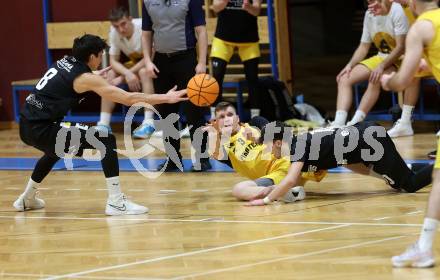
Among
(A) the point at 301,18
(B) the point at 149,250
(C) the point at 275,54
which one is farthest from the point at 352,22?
(B) the point at 149,250

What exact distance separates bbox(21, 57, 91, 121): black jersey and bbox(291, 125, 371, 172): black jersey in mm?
1897

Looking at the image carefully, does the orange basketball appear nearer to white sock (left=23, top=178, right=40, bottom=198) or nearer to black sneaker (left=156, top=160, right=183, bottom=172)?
black sneaker (left=156, top=160, right=183, bottom=172)

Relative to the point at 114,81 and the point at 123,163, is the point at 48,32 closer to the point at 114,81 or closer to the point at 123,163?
the point at 114,81

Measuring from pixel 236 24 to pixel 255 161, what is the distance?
12.6 ft

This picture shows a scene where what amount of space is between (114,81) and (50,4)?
2245 mm

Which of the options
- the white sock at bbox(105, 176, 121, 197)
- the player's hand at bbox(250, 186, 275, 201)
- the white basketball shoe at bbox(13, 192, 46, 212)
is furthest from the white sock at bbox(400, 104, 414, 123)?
the white basketball shoe at bbox(13, 192, 46, 212)

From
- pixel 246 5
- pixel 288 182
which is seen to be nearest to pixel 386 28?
pixel 246 5

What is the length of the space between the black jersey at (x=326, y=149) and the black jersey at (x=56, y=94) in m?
1.90

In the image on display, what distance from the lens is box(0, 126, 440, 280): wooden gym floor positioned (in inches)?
261

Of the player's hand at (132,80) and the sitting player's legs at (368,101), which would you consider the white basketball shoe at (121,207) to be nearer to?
the sitting player's legs at (368,101)

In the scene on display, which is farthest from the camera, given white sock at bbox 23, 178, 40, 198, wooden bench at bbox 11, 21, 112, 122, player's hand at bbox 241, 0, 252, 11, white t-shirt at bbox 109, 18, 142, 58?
wooden bench at bbox 11, 21, 112, 122

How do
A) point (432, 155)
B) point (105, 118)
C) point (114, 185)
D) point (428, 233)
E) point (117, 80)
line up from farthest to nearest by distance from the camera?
point (105, 118) → point (117, 80) → point (432, 155) → point (114, 185) → point (428, 233)

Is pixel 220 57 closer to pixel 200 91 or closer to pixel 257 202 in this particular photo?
pixel 200 91

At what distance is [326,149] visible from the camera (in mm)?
8516
